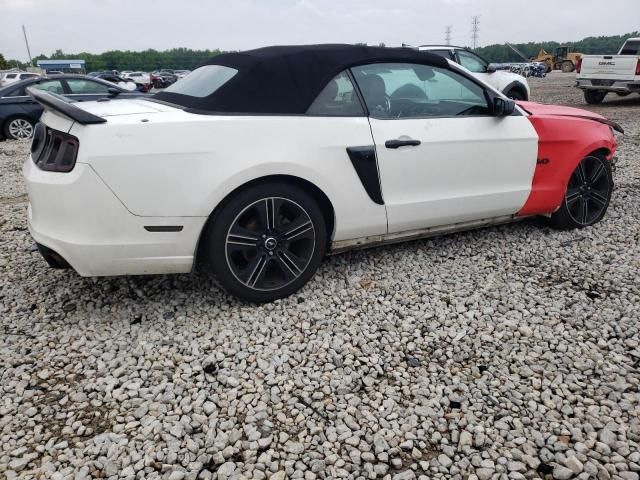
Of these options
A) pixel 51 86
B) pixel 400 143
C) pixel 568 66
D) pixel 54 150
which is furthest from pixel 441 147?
pixel 568 66

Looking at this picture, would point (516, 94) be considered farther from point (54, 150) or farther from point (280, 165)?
point (54, 150)

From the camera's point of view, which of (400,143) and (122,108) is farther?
(400,143)

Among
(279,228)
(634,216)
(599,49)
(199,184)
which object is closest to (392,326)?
(279,228)

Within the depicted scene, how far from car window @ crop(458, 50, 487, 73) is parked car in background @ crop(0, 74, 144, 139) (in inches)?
299

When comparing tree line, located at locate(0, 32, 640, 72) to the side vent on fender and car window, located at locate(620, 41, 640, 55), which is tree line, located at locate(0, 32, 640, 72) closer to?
car window, located at locate(620, 41, 640, 55)

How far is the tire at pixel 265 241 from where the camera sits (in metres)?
2.95

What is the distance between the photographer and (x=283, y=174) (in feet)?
9.86

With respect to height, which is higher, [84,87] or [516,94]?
[84,87]

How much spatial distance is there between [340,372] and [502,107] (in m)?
2.35

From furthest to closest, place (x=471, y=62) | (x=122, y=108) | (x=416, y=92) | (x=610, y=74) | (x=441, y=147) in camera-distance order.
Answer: (x=610, y=74), (x=471, y=62), (x=416, y=92), (x=441, y=147), (x=122, y=108)

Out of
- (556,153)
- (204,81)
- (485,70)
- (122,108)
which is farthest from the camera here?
(485,70)

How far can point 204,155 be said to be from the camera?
279 cm

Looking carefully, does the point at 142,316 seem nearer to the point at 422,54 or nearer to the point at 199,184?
the point at 199,184

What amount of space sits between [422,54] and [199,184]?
1.97 m
